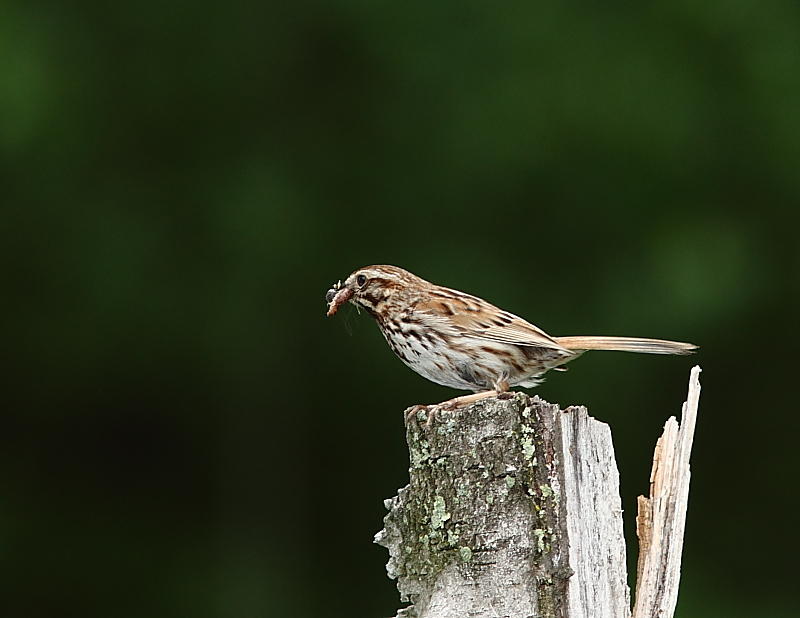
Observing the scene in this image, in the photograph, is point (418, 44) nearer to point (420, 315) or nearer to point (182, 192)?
point (182, 192)

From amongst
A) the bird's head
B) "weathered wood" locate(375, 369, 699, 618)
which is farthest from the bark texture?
the bird's head

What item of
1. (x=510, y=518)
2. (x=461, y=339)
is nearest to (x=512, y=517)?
(x=510, y=518)

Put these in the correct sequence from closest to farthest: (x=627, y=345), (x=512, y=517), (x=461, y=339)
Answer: (x=512, y=517), (x=461, y=339), (x=627, y=345)

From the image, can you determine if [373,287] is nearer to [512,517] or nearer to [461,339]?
[461,339]

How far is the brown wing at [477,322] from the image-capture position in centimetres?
410

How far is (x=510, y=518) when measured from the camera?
9.20 ft

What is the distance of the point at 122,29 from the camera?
7.62 metres

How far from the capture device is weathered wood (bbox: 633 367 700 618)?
122 inches

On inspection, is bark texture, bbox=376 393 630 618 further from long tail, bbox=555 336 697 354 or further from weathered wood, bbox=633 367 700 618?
long tail, bbox=555 336 697 354

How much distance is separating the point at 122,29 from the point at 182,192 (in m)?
0.90

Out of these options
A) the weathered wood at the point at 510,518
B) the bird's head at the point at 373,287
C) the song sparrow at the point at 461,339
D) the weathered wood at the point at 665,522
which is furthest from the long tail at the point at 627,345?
the weathered wood at the point at 510,518

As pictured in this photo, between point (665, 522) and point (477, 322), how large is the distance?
112 centimetres

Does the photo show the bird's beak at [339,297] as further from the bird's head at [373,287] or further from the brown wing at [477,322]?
the brown wing at [477,322]

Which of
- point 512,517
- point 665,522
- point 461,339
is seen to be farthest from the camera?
point 461,339
